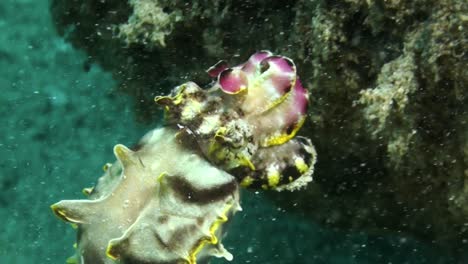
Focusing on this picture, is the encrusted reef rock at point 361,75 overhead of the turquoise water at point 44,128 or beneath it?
overhead

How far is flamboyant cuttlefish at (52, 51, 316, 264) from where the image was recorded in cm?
228

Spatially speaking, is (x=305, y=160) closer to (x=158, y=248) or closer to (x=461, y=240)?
(x=158, y=248)

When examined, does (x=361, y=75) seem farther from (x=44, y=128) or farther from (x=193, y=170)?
(x=44, y=128)

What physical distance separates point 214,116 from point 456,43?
44.6 inches

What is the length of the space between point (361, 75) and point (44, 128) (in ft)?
14.9

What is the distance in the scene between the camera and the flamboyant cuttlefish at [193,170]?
89.6 inches

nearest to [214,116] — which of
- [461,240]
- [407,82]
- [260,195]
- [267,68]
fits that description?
[267,68]

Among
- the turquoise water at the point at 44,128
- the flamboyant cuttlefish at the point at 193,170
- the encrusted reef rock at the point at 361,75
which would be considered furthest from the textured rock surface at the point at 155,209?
the turquoise water at the point at 44,128

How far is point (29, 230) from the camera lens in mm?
5969

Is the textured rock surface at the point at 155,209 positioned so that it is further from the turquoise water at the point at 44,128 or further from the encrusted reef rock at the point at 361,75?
the turquoise water at the point at 44,128

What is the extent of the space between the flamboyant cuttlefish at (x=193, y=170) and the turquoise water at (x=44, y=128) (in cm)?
311

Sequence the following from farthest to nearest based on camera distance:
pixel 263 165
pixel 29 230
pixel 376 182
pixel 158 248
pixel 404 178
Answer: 1. pixel 29 230
2. pixel 376 182
3. pixel 404 178
4. pixel 263 165
5. pixel 158 248

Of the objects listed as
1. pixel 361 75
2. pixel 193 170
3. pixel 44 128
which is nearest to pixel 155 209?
pixel 193 170

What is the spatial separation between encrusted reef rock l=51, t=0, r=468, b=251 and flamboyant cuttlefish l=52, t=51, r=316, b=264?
541mm
